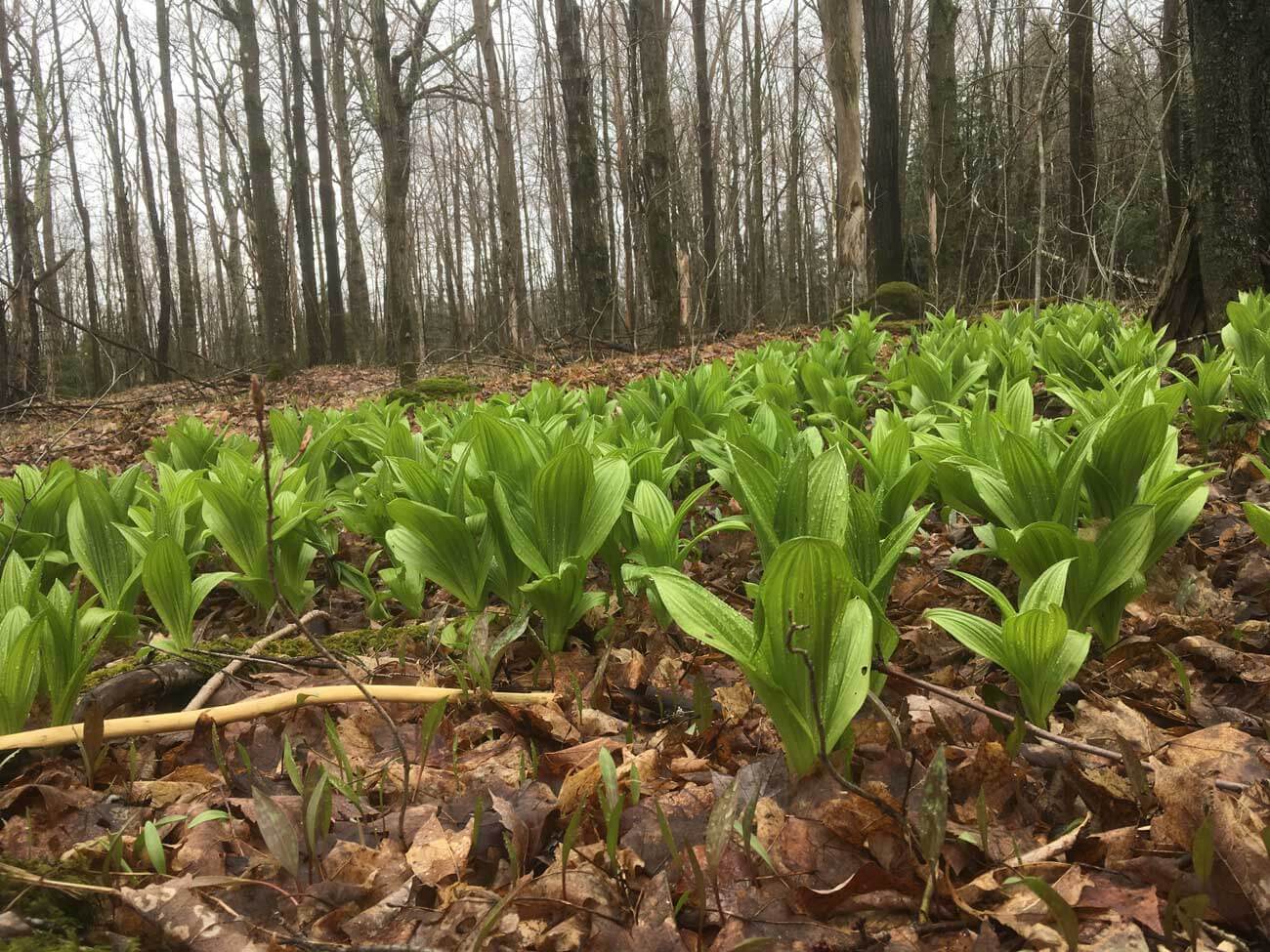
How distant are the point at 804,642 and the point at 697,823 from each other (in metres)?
0.35

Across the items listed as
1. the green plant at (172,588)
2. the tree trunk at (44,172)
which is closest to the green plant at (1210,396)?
the green plant at (172,588)

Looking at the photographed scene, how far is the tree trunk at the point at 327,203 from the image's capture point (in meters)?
17.4

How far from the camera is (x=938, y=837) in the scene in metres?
1.02

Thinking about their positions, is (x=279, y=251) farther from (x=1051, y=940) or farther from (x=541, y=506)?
(x=1051, y=940)

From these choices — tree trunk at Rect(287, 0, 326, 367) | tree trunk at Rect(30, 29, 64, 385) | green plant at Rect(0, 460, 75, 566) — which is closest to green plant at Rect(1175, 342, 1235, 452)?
green plant at Rect(0, 460, 75, 566)

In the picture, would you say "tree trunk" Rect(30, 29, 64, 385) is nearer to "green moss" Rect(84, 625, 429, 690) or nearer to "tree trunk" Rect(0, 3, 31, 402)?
"tree trunk" Rect(0, 3, 31, 402)

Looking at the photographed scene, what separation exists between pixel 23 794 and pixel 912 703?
5.64 ft

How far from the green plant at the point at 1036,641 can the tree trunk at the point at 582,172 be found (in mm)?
9526

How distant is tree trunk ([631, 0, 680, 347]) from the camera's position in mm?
9844

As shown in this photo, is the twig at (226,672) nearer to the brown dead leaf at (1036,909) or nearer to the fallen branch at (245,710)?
the fallen branch at (245,710)

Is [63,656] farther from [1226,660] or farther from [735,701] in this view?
[1226,660]

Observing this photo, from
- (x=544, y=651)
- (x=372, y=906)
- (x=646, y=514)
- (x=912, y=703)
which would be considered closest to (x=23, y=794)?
(x=372, y=906)

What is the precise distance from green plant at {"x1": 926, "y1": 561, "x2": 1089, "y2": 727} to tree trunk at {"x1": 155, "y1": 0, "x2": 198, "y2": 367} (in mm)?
18752

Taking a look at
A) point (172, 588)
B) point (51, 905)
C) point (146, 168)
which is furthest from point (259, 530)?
point (146, 168)
